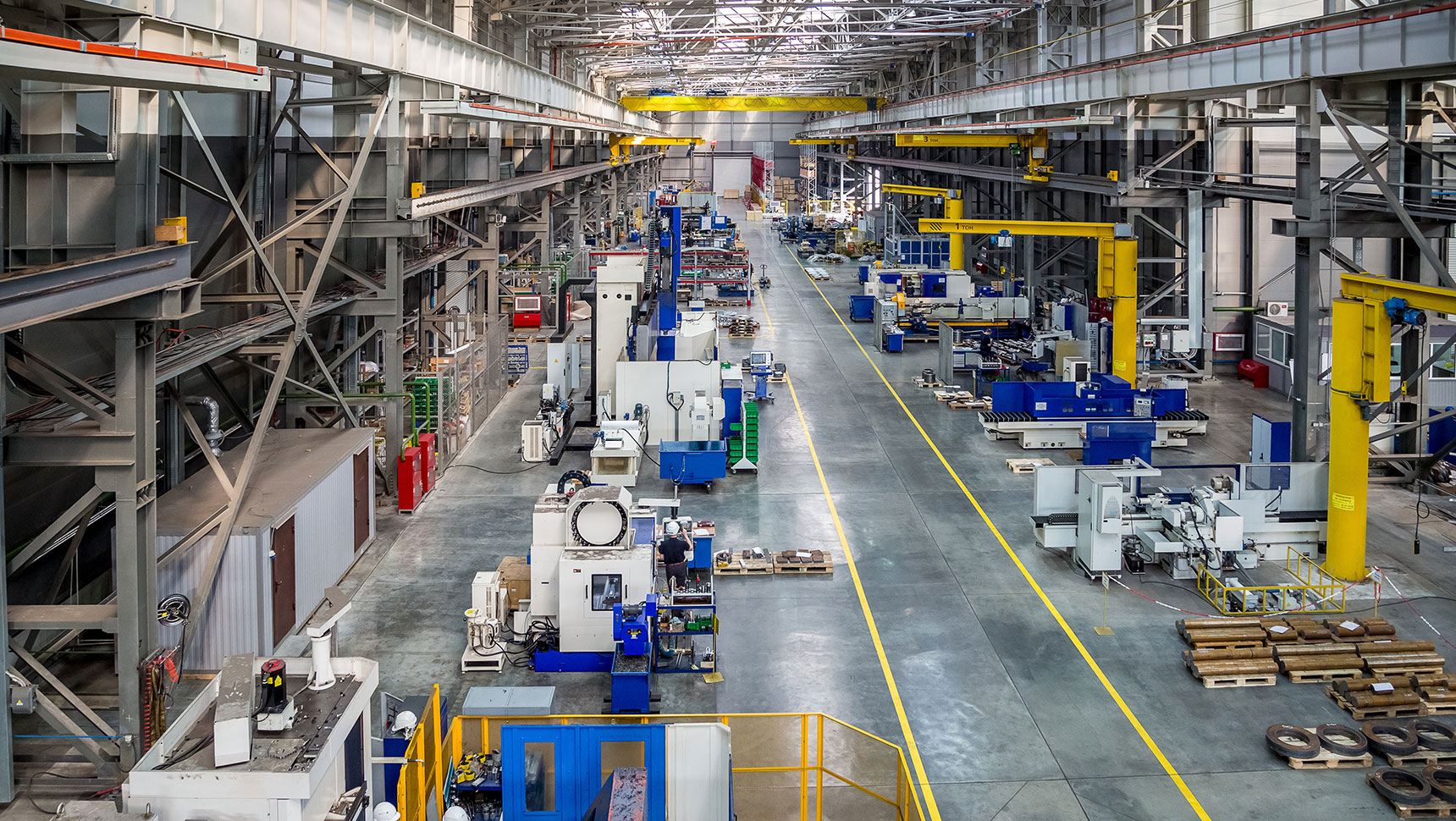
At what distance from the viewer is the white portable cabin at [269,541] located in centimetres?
1337

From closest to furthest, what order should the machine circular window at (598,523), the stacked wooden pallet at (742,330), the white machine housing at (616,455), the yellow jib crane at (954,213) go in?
1. the machine circular window at (598,523)
2. the white machine housing at (616,455)
3. the stacked wooden pallet at (742,330)
4. the yellow jib crane at (954,213)

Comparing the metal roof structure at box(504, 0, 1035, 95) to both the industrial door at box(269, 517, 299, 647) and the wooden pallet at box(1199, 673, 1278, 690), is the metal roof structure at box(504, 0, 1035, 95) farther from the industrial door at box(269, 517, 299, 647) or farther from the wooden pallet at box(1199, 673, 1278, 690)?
the wooden pallet at box(1199, 673, 1278, 690)

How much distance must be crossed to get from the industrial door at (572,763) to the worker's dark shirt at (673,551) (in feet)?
17.0

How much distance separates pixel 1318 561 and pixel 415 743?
542 inches

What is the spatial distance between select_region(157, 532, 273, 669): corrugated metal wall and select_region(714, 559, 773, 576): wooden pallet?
653cm

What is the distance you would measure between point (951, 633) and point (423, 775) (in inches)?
303

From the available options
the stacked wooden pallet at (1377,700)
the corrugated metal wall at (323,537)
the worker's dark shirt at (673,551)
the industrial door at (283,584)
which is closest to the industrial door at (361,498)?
the corrugated metal wall at (323,537)

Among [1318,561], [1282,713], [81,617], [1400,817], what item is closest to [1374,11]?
[1318,561]

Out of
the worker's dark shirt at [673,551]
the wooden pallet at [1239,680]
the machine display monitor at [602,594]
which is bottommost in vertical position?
the wooden pallet at [1239,680]

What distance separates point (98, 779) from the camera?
36.1ft

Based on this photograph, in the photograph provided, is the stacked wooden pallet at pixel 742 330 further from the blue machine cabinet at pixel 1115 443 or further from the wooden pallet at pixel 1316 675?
the wooden pallet at pixel 1316 675

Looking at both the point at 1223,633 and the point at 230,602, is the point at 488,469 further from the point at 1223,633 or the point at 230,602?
the point at 1223,633

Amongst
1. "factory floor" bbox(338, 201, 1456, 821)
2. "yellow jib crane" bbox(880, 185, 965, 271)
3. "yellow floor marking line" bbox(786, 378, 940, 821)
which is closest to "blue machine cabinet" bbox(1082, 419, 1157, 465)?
"factory floor" bbox(338, 201, 1456, 821)

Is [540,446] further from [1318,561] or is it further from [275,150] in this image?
[1318,561]
